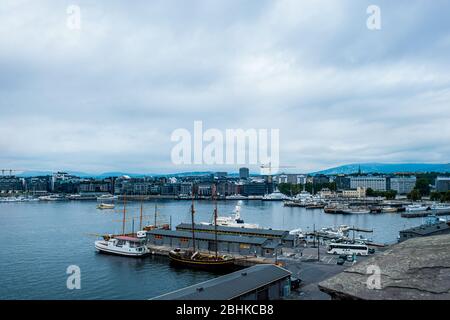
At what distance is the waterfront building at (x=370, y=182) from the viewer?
6378cm

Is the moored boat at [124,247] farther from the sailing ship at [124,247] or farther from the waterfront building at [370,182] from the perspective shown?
the waterfront building at [370,182]

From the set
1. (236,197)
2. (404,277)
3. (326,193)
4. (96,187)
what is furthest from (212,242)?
(96,187)

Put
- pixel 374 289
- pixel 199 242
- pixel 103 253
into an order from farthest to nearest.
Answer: pixel 103 253 → pixel 199 242 → pixel 374 289

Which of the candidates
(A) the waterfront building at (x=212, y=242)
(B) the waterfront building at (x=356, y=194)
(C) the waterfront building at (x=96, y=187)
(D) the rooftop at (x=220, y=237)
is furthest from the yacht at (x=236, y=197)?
(D) the rooftop at (x=220, y=237)

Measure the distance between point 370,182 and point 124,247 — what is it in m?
60.0

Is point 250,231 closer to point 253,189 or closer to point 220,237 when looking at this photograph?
point 220,237

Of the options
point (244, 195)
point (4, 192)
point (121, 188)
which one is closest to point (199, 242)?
point (244, 195)

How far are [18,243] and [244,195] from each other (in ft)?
156

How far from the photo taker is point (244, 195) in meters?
61.2

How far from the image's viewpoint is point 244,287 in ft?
18.5

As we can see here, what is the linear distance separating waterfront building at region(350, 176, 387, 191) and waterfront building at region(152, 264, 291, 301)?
61609 millimetres

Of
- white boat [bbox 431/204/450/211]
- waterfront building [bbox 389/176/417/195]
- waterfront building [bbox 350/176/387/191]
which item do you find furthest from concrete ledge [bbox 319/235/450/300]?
waterfront building [bbox 350/176/387/191]
